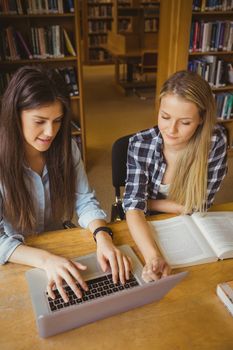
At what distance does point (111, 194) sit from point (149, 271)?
5.82ft

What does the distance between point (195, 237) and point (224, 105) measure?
246 centimetres

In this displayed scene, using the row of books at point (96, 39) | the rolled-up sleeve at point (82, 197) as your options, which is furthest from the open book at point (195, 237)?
the row of books at point (96, 39)

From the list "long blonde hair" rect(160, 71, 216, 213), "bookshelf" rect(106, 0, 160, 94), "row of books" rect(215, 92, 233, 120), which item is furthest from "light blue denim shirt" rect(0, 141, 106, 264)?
"bookshelf" rect(106, 0, 160, 94)

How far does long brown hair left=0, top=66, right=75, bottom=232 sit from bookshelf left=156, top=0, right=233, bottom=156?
2020 millimetres

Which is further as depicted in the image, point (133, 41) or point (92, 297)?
point (133, 41)

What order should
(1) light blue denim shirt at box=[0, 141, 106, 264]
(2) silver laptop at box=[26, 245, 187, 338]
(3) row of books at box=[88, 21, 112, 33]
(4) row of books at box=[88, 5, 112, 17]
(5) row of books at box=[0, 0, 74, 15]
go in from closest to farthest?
(2) silver laptop at box=[26, 245, 187, 338] < (1) light blue denim shirt at box=[0, 141, 106, 264] < (5) row of books at box=[0, 0, 74, 15] < (4) row of books at box=[88, 5, 112, 17] < (3) row of books at box=[88, 21, 112, 33]

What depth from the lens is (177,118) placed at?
1.15 m

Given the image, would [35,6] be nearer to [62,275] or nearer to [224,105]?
[224,105]

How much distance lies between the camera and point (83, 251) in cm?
98

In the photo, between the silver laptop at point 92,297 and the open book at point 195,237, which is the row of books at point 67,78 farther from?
the silver laptop at point 92,297

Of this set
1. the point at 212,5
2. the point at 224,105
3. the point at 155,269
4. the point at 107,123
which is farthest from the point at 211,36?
the point at 155,269

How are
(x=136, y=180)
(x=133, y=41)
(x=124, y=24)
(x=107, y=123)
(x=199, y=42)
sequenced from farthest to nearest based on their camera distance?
(x=124, y=24), (x=133, y=41), (x=107, y=123), (x=199, y=42), (x=136, y=180)

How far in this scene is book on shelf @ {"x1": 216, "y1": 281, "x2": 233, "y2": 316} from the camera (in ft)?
2.62

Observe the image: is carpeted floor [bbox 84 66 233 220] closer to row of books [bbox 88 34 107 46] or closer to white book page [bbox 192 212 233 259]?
row of books [bbox 88 34 107 46]
